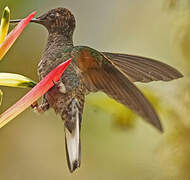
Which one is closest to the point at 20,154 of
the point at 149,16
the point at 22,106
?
the point at 149,16

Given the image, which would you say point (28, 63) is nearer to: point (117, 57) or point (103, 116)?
point (103, 116)

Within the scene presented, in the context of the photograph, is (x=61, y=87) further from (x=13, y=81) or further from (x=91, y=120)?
(x=91, y=120)

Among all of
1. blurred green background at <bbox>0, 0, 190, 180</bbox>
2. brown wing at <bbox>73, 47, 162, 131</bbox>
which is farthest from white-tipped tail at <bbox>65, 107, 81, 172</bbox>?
blurred green background at <bbox>0, 0, 190, 180</bbox>

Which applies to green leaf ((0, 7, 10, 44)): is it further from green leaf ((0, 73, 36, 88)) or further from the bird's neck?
the bird's neck

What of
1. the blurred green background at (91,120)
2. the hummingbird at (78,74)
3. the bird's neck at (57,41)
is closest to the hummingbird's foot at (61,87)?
the hummingbird at (78,74)

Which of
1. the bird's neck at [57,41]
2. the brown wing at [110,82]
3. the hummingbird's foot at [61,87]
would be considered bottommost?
the hummingbird's foot at [61,87]

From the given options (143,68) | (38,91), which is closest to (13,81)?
(38,91)

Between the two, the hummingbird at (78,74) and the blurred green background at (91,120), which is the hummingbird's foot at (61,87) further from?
the blurred green background at (91,120)
